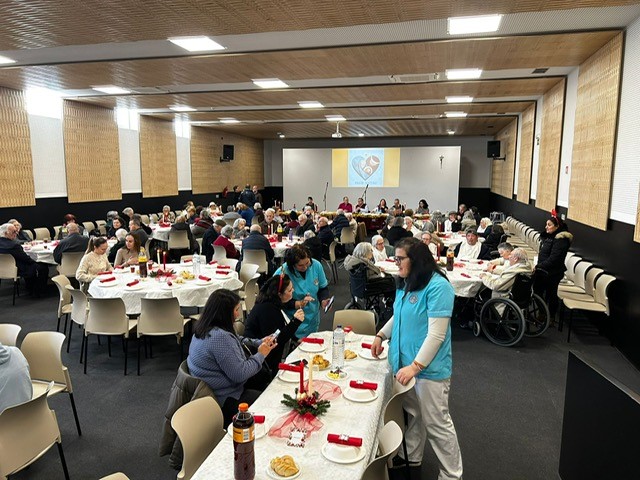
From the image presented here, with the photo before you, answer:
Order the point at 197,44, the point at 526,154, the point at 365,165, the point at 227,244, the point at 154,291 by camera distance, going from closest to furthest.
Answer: the point at 154,291 < the point at 197,44 < the point at 227,244 < the point at 526,154 < the point at 365,165

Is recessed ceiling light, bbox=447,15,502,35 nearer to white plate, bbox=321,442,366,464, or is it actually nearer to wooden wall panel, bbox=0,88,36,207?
white plate, bbox=321,442,366,464

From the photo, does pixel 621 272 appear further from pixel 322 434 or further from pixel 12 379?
pixel 12 379

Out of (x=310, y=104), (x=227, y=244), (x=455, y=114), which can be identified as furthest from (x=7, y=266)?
(x=455, y=114)

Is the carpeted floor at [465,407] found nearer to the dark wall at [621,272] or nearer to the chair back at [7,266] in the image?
the dark wall at [621,272]

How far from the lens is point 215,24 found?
5.12m

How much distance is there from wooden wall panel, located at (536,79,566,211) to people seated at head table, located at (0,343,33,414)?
28.5 feet

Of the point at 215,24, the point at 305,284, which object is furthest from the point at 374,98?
the point at 305,284

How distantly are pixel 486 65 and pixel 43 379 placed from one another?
7231mm

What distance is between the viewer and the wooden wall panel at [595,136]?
19.3ft

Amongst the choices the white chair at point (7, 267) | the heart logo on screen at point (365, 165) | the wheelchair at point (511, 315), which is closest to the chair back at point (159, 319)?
the wheelchair at point (511, 315)

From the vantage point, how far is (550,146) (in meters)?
9.23

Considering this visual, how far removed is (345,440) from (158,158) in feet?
48.3

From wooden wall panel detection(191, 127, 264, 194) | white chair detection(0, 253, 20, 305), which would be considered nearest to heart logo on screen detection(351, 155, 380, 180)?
wooden wall panel detection(191, 127, 264, 194)

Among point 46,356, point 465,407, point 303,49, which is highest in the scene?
point 303,49
